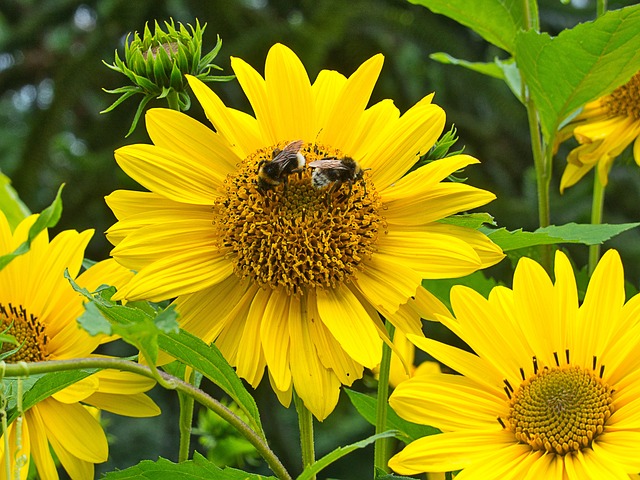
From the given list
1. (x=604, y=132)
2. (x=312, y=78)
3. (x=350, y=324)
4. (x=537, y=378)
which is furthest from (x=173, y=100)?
(x=312, y=78)

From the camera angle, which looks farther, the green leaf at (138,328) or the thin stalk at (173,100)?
the thin stalk at (173,100)

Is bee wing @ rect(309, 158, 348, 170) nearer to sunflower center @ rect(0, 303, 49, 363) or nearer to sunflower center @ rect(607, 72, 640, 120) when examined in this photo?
sunflower center @ rect(0, 303, 49, 363)

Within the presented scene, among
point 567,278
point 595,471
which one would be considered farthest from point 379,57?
point 595,471

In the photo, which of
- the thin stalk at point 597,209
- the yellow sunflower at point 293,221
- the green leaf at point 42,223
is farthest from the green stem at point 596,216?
the green leaf at point 42,223

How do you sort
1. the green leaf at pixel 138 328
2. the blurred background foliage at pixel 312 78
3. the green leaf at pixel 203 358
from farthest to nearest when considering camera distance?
the blurred background foliage at pixel 312 78 < the green leaf at pixel 203 358 < the green leaf at pixel 138 328

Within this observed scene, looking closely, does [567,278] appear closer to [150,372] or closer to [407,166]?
[407,166]

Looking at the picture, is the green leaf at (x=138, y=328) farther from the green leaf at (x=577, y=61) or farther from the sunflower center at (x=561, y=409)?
the green leaf at (x=577, y=61)

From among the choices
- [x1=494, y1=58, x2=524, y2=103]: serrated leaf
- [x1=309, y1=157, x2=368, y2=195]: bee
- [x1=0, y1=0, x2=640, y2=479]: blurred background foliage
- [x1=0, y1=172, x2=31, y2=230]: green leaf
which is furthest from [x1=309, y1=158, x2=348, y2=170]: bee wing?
[x1=0, y1=0, x2=640, y2=479]: blurred background foliage
